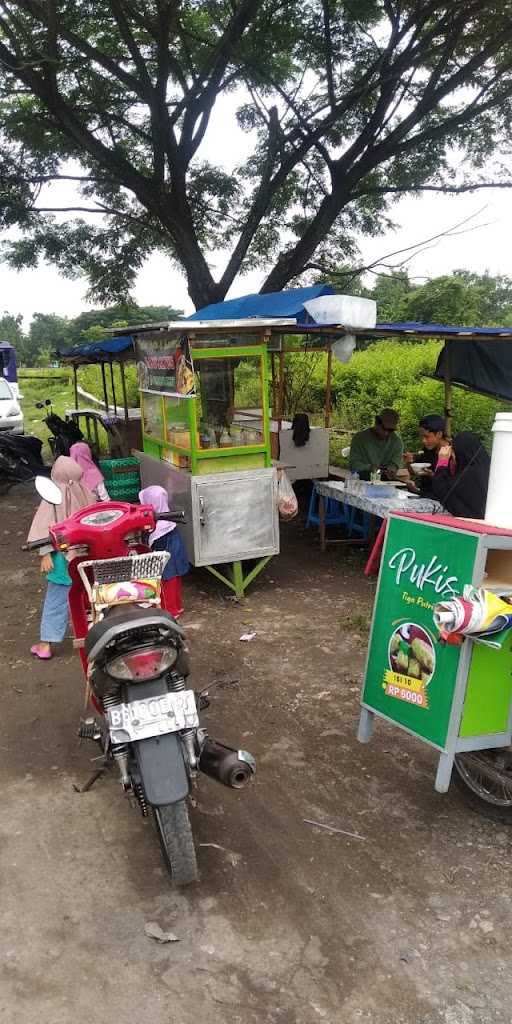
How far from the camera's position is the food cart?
2619mm

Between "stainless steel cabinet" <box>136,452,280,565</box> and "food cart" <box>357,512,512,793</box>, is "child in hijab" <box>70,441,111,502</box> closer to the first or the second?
"stainless steel cabinet" <box>136,452,280,565</box>

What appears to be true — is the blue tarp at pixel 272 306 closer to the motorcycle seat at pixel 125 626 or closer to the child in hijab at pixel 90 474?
the child in hijab at pixel 90 474

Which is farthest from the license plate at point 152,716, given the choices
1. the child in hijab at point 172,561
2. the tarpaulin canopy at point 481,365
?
the tarpaulin canopy at point 481,365

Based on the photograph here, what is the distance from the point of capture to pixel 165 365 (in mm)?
5891

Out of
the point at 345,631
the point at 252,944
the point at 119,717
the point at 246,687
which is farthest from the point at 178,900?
the point at 345,631

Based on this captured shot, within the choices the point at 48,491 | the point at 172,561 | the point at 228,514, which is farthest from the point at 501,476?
the point at 228,514

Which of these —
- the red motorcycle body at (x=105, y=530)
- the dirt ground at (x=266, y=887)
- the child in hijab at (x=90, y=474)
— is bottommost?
the dirt ground at (x=266, y=887)

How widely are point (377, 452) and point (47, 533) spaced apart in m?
3.90

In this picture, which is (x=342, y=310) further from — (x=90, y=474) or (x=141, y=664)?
(x=141, y=664)

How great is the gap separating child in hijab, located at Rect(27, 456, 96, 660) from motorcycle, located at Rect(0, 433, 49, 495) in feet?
22.0

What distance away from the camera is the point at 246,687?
4.27m

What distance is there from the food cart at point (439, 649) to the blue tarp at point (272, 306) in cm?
264

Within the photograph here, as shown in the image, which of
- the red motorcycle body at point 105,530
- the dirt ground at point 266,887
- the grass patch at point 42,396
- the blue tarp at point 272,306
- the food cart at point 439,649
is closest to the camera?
the dirt ground at point 266,887

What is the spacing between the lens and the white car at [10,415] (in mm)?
12680
